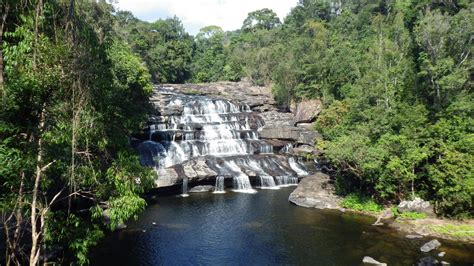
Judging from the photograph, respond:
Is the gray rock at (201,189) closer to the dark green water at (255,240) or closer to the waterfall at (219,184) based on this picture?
the waterfall at (219,184)

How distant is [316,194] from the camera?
3095 cm

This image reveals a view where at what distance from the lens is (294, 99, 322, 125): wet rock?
156 ft

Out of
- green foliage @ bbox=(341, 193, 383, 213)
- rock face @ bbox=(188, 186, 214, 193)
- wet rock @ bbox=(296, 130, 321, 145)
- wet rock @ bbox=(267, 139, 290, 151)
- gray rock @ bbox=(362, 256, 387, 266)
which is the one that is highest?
wet rock @ bbox=(296, 130, 321, 145)

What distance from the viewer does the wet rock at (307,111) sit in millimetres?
47688

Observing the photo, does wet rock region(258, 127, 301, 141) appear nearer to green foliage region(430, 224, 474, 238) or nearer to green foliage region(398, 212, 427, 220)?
green foliage region(398, 212, 427, 220)

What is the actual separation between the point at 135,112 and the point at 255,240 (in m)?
15.7

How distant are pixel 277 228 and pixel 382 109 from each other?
1426cm

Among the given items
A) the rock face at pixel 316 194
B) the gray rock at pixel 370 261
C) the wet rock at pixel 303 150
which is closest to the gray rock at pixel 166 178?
the rock face at pixel 316 194

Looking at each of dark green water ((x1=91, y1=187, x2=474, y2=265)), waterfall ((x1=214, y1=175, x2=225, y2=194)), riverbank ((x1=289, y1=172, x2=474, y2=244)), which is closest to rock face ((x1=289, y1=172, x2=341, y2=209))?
riverbank ((x1=289, y1=172, x2=474, y2=244))

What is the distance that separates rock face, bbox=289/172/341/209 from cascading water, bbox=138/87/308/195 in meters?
3.14

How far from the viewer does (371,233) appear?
2361 cm

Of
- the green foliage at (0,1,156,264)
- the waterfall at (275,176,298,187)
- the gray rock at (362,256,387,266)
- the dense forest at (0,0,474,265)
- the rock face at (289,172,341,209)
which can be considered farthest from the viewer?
the waterfall at (275,176,298,187)

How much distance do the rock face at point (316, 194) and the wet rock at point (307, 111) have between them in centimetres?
1444

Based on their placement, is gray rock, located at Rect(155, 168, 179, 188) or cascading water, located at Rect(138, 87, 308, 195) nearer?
gray rock, located at Rect(155, 168, 179, 188)
